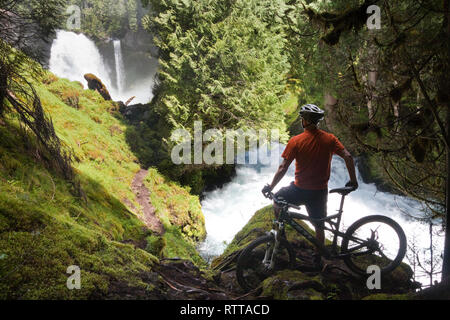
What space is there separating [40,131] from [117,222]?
3.25 metres

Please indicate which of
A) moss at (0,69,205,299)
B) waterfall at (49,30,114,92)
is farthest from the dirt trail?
waterfall at (49,30,114,92)

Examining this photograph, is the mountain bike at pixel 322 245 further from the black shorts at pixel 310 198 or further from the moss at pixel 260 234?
the moss at pixel 260 234

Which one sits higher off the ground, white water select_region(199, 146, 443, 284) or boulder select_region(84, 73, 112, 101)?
boulder select_region(84, 73, 112, 101)

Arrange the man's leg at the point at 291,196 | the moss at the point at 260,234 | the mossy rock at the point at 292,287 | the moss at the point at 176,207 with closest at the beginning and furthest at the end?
the mossy rock at the point at 292,287 < the man's leg at the point at 291,196 < the moss at the point at 260,234 < the moss at the point at 176,207

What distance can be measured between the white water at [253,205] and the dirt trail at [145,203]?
253 cm

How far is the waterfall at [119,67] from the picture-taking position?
40.1m

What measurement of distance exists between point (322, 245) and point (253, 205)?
1101 cm

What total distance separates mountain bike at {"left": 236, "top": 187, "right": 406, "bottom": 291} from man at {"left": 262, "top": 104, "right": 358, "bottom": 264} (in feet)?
0.54

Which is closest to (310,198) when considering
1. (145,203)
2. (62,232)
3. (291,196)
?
(291,196)

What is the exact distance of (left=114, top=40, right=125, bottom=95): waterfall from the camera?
40100 mm

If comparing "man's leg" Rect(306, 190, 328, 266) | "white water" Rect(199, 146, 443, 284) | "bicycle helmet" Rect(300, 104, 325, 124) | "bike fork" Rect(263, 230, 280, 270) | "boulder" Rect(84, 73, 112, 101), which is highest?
"boulder" Rect(84, 73, 112, 101)

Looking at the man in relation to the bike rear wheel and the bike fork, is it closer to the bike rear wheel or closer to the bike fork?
the bike fork

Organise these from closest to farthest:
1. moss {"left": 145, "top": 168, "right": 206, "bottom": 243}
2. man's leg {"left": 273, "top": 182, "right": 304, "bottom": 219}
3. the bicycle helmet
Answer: the bicycle helmet
man's leg {"left": 273, "top": 182, "right": 304, "bottom": 219}
moss {"left": 145, "top": 168, "right": 206, "bottom": 243}

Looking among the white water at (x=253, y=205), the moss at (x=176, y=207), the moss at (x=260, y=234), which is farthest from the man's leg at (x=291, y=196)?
the white water at (x=253, y=205)
